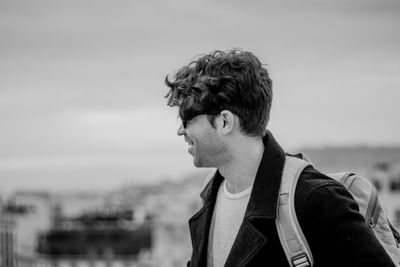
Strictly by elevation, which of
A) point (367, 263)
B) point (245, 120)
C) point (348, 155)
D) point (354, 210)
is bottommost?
point (367, 263)

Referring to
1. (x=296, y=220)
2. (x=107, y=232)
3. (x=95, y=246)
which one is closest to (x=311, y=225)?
(x=296, y=220)

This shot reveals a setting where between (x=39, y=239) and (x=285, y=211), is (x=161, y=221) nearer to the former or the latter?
(x=39, y=239)

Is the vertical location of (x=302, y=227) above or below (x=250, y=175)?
below

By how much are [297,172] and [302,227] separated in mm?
324

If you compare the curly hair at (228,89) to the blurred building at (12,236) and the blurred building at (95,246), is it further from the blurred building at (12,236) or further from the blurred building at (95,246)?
the blurred building at (12,236)

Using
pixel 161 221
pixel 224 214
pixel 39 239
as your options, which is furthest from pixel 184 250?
pixel 224 214

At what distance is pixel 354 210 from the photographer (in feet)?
12.4

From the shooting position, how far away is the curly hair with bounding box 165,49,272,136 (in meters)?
4.08

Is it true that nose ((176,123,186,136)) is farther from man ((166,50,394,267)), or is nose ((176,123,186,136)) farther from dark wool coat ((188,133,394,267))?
dark wool coat ((188,133,394,267))

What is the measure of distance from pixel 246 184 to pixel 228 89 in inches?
21.5

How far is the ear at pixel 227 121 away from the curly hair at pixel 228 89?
23mm

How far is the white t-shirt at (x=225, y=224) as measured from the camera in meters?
4.31

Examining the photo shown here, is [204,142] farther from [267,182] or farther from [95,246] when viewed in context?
[95,246]

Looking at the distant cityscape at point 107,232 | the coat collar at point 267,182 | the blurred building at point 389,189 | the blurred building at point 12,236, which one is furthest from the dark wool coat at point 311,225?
the blurred building at point 12,236
